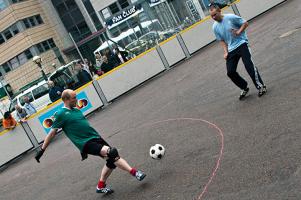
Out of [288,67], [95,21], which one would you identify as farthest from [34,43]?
[288,67]

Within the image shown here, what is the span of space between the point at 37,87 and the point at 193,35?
13.2 metres

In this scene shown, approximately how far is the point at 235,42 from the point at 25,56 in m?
43.2

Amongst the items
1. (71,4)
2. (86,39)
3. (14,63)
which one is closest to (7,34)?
(14,63)

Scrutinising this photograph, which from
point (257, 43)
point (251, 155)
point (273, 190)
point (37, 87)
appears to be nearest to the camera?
point (273, 190)

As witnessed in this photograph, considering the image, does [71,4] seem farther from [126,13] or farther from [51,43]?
[126,13]

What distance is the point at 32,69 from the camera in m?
49.1

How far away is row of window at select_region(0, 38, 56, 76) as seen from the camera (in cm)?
4950

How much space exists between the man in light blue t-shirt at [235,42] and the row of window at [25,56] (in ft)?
138

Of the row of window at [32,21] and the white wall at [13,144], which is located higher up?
the row of window at [32,21]

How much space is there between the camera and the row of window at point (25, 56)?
49500mm

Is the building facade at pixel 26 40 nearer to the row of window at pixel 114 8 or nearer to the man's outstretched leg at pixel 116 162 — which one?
the row of window at pixel 114 8

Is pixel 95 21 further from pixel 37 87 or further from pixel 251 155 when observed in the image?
pixel 251 155

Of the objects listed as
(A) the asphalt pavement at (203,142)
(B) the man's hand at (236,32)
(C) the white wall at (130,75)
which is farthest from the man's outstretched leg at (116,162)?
(C) the white wall at (130,75)

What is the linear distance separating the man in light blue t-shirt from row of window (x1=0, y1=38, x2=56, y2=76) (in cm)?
4206
